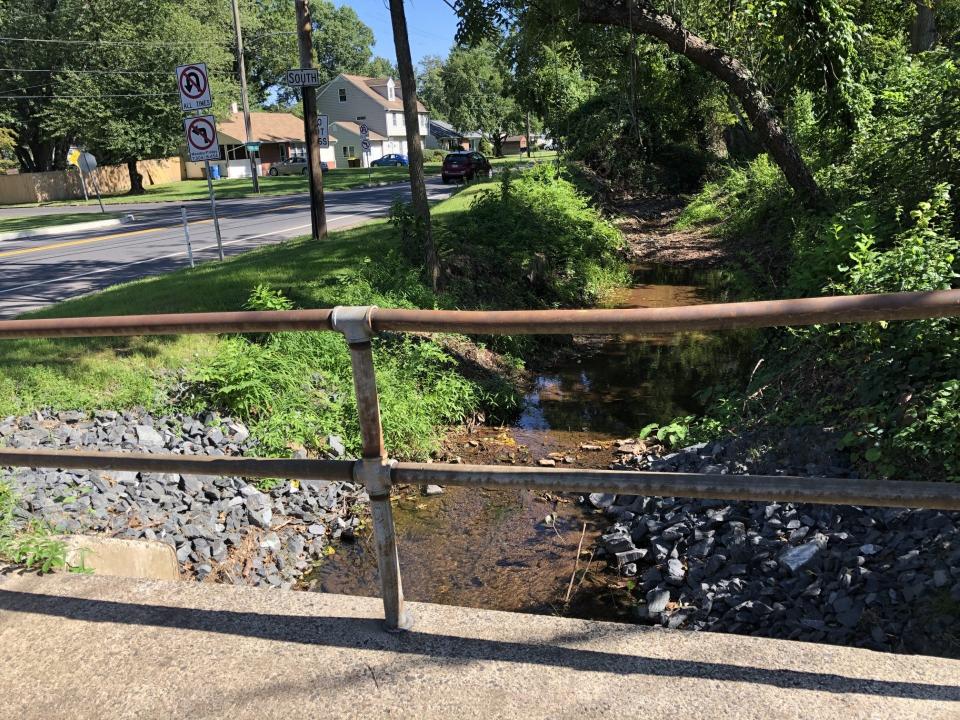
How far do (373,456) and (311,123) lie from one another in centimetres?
1518

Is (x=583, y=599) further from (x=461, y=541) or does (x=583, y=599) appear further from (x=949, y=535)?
(x=949, y=535)

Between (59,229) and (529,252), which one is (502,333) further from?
(59,229)

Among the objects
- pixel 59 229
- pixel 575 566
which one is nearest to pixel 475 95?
pixel 59 229

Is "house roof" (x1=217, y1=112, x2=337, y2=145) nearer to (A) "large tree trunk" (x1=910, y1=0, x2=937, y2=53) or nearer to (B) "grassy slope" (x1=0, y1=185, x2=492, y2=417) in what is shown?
(A) "large tree trunk" (x1=910, y1=0, x2=937, y2=53)

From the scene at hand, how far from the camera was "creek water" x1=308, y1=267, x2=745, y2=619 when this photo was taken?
6098mm

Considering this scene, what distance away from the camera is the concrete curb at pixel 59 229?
25.9 m

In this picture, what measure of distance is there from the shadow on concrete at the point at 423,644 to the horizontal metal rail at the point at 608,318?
103cm

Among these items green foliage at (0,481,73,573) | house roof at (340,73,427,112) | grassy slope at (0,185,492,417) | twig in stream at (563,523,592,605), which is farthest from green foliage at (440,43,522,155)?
green foliage at (0,481,73,573)

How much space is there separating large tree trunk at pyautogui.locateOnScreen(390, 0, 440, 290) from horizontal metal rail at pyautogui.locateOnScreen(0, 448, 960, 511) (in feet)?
29.8

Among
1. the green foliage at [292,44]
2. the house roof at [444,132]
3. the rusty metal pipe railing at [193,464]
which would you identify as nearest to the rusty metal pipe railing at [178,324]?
the rusty metal pipe railing at [193,464]

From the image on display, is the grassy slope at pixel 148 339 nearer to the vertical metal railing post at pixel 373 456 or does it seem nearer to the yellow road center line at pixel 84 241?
the vertical metal railing post at pixel 373 456

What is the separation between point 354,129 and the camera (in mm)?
77812

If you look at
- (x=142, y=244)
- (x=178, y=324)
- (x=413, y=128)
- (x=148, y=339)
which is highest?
(x=413, y=128)

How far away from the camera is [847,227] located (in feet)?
32.1
